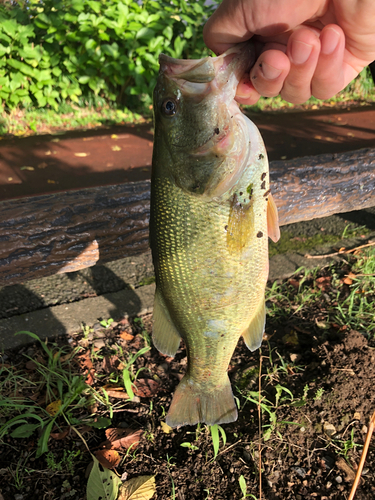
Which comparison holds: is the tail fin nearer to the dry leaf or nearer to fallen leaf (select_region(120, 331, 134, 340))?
the dry leaf

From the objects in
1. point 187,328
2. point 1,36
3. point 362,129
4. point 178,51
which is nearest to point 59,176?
point 1,36

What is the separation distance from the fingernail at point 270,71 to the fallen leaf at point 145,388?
2.18 meters

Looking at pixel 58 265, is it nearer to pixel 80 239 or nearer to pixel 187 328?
pixel 80 239

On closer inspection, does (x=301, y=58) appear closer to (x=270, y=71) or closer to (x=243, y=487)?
(x=270, y=71)

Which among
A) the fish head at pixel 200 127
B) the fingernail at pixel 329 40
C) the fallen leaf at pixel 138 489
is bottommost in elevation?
the fallen leaf at pixel 138 489

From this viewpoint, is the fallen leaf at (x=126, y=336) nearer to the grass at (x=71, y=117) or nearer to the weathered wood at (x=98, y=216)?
the weathered wood at (x=98, y=216)

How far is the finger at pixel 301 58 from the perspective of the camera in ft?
5.04

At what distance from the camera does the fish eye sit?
4.82ft

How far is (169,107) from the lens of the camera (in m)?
1.47

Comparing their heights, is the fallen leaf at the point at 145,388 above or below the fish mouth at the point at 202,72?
below

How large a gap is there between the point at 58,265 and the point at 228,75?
2.07 metres

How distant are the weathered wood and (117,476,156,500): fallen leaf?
1580 mm

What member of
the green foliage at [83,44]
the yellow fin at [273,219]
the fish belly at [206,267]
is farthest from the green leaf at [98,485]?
the green foliage at [83,44]

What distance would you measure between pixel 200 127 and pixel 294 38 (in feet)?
1.76
